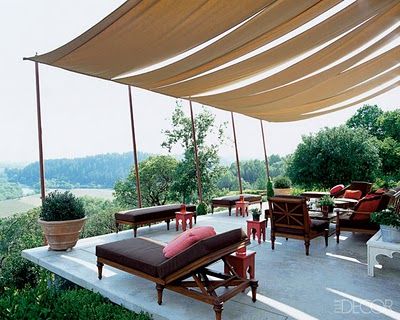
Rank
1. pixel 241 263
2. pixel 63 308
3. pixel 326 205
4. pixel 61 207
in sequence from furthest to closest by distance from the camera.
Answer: pixel 326 205
pixel 61 207
pixel 241 263
pixel 63 308

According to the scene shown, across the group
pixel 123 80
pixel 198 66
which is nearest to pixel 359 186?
pixel 198 66

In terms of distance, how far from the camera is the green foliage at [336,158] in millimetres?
11930

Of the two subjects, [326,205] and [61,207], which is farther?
[326,205]

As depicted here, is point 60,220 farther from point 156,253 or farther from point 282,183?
point 282,183

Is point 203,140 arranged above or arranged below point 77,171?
above

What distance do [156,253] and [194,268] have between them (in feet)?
2.37

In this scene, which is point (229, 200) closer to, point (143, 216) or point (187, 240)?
point (143, 216)

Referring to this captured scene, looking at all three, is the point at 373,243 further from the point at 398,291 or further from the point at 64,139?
the point at 64,139

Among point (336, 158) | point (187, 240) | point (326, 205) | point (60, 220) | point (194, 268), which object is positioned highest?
point (336, 158)

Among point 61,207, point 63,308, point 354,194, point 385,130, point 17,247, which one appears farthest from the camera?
point 385,130

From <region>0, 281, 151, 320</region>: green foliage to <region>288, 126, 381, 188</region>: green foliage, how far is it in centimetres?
1035

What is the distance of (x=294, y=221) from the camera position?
5.17m

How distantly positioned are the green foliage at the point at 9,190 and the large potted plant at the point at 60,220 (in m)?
2.92

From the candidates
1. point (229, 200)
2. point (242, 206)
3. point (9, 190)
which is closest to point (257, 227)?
point (242, 206)
